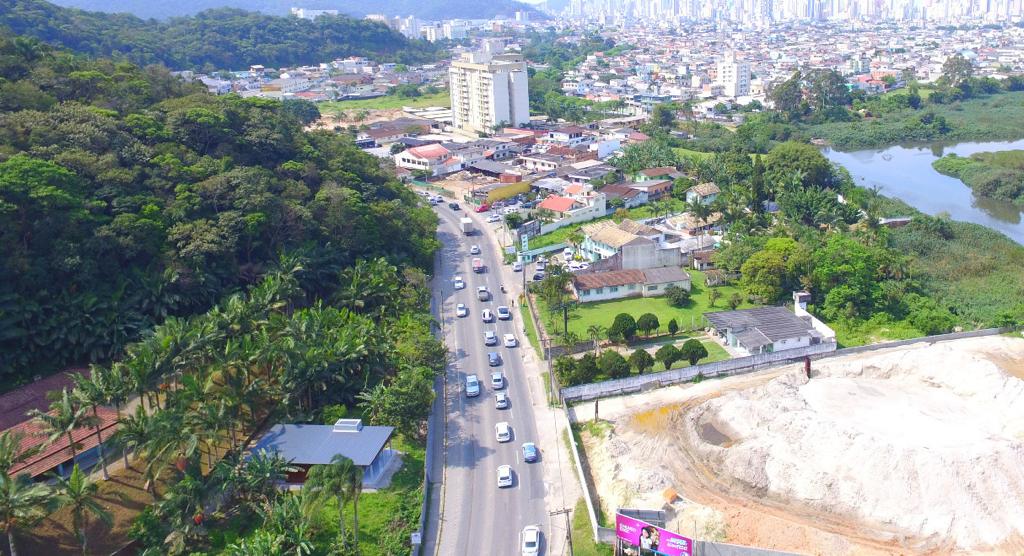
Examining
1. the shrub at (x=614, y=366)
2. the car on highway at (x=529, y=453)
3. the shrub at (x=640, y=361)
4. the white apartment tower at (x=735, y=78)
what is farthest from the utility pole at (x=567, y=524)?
the white apartment tower at (x=735, y=78)

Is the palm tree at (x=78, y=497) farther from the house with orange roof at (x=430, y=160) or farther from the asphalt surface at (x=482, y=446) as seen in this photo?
the house with orange roof at (x=430, y=160)

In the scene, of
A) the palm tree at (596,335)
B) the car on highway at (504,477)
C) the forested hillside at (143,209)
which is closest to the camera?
the car on highway at (504,477)

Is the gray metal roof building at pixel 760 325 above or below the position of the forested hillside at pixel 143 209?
below

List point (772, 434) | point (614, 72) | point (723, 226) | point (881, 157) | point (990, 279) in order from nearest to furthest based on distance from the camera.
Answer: point (772, 434)
point (990, 279)
point (723, 226)
point (881, 157)
point (614, 72)

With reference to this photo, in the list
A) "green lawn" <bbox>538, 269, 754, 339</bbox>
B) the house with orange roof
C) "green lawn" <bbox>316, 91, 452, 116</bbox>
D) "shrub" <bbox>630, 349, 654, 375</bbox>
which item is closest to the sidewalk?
"green lawn" <bbox>538, 269, 754, 339</bbox>

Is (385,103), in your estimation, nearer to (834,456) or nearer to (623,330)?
(623,330)

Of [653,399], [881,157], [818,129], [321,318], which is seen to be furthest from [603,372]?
[818,129]

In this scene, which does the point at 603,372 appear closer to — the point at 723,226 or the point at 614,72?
the point at 723,226
